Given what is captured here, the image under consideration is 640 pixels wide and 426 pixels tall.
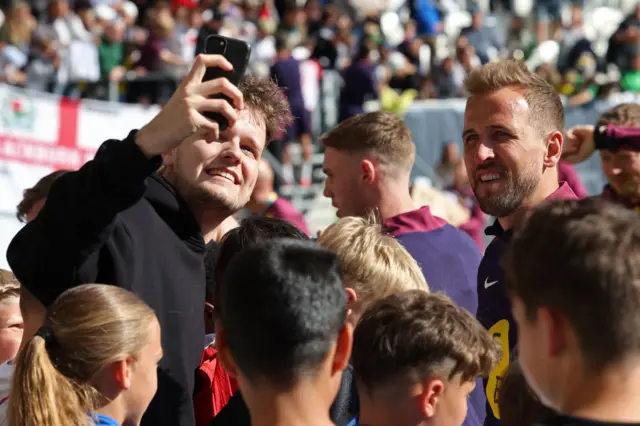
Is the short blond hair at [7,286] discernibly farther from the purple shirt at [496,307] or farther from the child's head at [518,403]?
the child's head at [518,403]

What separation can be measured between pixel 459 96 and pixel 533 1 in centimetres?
833

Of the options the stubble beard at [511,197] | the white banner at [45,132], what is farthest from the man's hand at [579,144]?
the white banner at [45,132]

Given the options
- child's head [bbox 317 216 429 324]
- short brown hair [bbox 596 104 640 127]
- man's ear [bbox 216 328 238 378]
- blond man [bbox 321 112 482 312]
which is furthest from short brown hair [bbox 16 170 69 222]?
short brown hair [bbox 596 104 640 127]

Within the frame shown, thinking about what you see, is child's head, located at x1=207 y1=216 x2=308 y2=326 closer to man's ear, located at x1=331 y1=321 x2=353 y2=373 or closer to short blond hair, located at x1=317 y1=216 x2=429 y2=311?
short blond hair, located at x1=317 y1=216 x2=429 y2=311

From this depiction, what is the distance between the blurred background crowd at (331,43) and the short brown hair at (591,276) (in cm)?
1213

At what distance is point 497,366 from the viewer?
3678mm

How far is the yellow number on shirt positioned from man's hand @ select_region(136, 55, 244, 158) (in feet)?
4.35

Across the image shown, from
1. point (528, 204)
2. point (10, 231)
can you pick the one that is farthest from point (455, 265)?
point (10, 231)

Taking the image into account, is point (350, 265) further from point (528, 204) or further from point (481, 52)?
point (481, 52)

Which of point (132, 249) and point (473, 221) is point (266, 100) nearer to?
point (132, 249)

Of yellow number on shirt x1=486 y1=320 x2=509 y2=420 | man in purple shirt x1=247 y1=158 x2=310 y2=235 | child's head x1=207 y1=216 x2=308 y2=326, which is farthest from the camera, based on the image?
man in purple shirt x1=247 y1=158 x2=310 y2=235

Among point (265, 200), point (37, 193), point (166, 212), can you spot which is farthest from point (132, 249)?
point (265, 200)

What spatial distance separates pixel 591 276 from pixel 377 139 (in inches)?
130

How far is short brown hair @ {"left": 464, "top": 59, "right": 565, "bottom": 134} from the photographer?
403 cm
